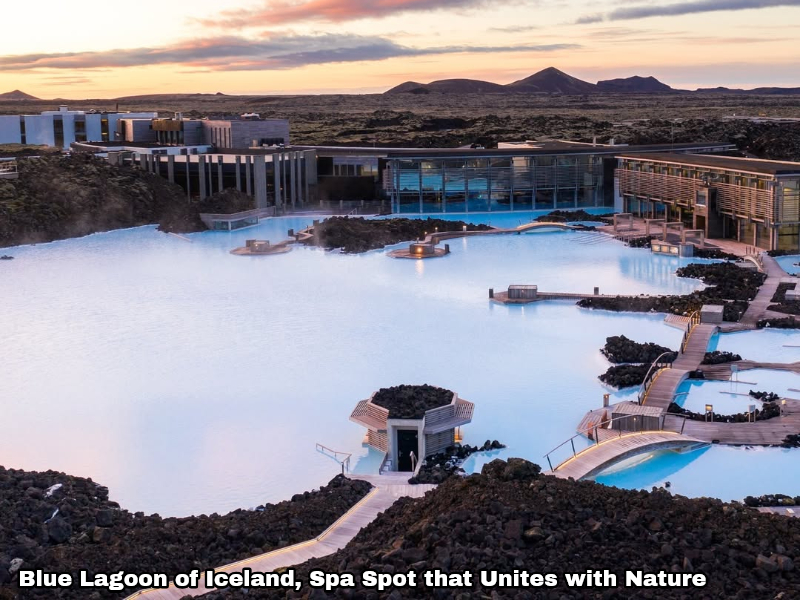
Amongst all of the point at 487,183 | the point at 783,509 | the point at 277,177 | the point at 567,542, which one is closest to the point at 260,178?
the point at 277,177

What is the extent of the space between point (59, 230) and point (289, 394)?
2818 cm

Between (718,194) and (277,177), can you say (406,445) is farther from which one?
(277,177)

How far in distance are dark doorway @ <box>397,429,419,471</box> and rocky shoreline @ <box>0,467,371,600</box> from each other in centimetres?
220

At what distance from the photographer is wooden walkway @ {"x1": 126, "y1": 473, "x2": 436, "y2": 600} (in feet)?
37.9

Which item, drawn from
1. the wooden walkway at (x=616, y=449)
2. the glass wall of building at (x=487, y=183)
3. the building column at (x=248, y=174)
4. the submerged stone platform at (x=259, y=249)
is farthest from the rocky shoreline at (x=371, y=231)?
the wooden walkway at (x=616, y=449)

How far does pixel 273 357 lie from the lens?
24.1m

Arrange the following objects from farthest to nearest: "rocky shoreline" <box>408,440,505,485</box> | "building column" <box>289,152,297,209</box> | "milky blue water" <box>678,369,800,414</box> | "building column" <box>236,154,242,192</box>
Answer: "building column" <box>289,152,297,209</box>
"building column" <box>236,154,242,192</box>
"milky blue water" <box>678,369,800,414</box>
"rocky shoreline" <box>408,440,505,485</box>

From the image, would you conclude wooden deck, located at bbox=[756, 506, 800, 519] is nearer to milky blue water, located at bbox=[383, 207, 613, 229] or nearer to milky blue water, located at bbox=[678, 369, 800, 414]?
milky blue water, located at bbox=[678, 369, 800, 414]

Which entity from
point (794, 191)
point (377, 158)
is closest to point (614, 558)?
point (794, 191)

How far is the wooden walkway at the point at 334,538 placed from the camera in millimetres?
11555

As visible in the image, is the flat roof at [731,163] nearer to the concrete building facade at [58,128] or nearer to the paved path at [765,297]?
the paved path at [765,297]

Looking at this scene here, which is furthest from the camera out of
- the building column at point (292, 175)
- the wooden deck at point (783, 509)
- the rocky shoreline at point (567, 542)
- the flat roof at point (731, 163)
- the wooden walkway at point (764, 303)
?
the building column at point (292, 175)

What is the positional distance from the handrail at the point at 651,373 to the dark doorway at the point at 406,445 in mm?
4584

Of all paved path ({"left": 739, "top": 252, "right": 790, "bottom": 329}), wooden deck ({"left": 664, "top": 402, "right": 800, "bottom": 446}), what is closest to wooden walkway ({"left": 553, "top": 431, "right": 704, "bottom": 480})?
Result: wooden deck ({"left": 664, "top": 402, "right": 800, "bottom": 446})
